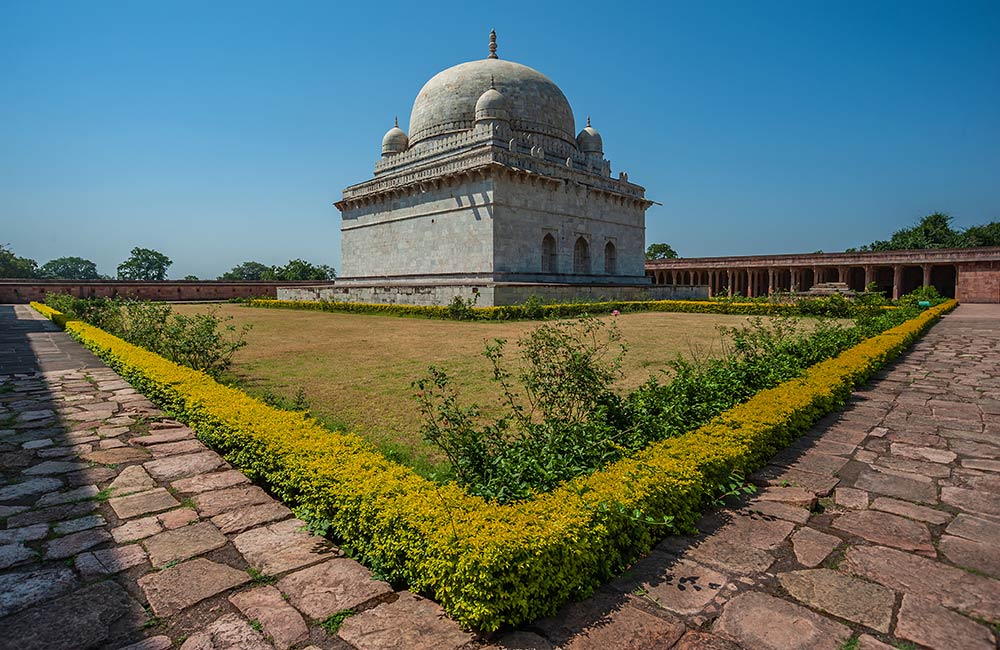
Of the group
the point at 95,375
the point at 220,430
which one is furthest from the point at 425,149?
the point at 220,430

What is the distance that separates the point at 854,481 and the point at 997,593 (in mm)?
1326

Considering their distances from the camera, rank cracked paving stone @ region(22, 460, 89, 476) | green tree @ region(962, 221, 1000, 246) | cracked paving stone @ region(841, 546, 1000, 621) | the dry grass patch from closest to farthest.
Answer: cracked paving stone @ region(841, 546, 1000, 621) < cracked paving stone @ region(22, 460, 89, 476) < the dry grass patch < green tree @ region(962, 221, 1000, 246)

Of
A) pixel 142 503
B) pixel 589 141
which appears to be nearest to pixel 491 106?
pixel 589 141

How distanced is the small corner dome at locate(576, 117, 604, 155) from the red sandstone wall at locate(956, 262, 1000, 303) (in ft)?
66.9

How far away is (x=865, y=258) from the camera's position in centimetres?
3048

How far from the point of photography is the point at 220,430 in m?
4.40

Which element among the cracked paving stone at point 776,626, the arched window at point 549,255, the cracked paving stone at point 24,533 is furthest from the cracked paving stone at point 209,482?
the arched window at point 549,255

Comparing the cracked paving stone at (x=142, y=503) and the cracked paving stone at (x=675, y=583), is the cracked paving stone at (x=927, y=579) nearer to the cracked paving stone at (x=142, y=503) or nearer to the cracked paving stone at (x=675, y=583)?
the cracked paving stone at (x=675, y=583)

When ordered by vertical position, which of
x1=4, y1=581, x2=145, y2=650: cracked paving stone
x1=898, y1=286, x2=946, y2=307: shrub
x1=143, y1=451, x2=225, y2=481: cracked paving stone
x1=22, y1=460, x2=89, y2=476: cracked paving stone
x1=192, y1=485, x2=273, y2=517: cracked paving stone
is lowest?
x1=4, y1=581, x2=145, y2=650: cracked paving stone

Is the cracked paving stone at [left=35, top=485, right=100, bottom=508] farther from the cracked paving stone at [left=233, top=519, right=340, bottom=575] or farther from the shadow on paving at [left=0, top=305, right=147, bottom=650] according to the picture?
the cracked paving stone at [left=233, top=519, right=340, bottom=575]

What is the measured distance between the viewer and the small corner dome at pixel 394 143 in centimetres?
2752

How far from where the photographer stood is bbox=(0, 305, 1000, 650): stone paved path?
221cm

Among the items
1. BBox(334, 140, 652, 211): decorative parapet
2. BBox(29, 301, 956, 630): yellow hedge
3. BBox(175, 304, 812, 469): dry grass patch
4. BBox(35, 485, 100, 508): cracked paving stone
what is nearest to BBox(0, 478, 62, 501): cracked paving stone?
BBox(35, 485, 100, 508): cracked paving stone

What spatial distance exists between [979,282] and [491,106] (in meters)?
26.9
